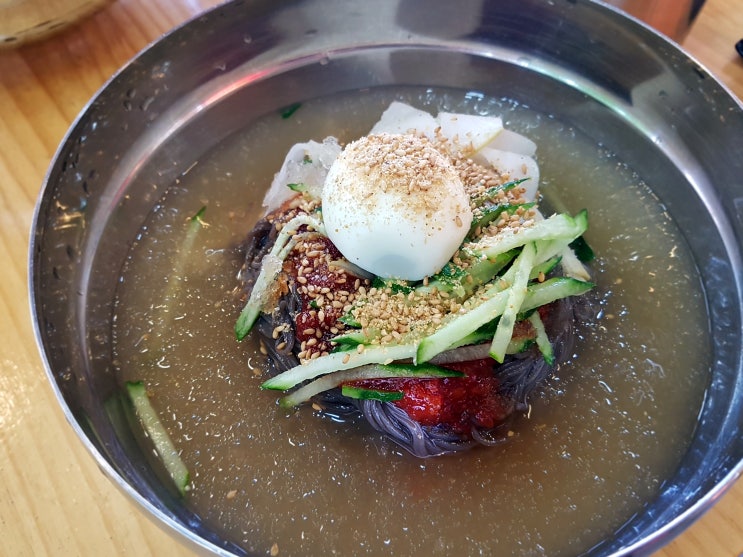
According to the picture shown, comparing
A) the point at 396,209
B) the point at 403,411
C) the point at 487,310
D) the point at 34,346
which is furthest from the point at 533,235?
the point at 34,346

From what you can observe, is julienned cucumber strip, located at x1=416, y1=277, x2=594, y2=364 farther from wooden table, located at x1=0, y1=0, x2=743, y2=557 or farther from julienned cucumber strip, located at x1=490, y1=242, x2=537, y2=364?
wooden table, located at x1=0, y1=0, x2=743, y2=557

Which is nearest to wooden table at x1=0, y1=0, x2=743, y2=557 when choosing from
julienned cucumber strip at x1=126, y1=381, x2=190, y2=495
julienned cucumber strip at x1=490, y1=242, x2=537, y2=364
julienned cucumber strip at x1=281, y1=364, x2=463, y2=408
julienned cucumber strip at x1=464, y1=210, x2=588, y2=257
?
julienned cucumber strip at x1=126, y1=381, x2=190, y2=495

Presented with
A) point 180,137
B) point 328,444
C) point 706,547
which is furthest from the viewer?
point 180,137

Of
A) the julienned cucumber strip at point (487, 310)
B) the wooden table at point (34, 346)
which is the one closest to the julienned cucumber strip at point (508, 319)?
the julienned cucumber strip at point (487, 310)

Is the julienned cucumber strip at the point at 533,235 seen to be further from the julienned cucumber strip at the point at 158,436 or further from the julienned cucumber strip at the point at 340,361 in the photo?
the julienned cucumber strip at the point at 158,436

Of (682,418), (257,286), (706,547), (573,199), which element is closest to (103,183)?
(257,286)

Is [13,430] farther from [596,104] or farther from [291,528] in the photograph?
[596,104]

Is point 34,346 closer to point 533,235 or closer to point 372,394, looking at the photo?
point 372,394
